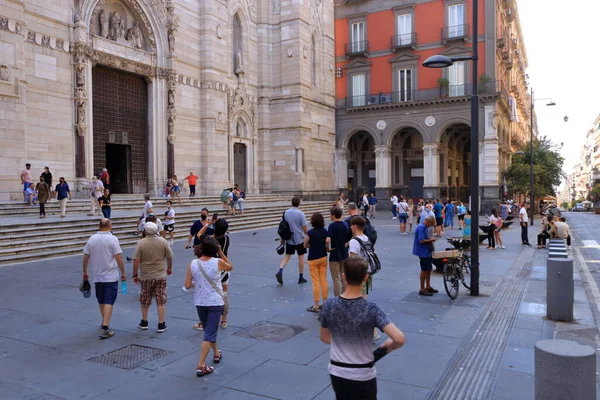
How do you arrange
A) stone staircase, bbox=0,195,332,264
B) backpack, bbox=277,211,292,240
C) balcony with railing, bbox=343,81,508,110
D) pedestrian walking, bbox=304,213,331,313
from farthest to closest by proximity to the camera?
balcony with railing, bbox=343,81,508,110, stone staircase, bbox=0,195,332,264, backpack, bbox=277,211,292,240, pedestrian walking, bbox=304,213,331,313

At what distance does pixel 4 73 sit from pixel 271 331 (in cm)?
1651

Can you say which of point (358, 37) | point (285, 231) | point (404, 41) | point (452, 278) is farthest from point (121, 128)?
point (404, 41)

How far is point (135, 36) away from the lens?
2550cm

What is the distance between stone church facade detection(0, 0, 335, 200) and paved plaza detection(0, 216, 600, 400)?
11.4 meters

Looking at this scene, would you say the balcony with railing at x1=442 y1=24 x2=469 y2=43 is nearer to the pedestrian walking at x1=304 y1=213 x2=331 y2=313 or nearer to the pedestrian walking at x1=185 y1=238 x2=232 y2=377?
the pedestrian walking at x1=304 y1=213 x2=331 y2=313

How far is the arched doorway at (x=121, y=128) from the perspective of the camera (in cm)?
2414

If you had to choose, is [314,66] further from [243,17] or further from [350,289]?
[350,289]

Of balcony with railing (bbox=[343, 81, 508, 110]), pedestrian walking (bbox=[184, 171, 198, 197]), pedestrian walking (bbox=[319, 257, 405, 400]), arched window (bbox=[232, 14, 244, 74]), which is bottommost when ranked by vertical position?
pedestrian walking (bbox=[319, 257, 405, 400])

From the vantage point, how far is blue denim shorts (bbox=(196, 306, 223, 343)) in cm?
552

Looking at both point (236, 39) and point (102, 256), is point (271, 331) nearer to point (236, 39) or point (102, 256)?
point (102, 256)

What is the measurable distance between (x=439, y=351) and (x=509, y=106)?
39.9 metres

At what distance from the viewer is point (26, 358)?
5.90m

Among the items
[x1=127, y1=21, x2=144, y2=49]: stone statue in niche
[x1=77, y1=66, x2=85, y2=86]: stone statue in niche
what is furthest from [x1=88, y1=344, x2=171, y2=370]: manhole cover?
[x1=127, y1=21, x2=144, y2=49]: stone statue in niche

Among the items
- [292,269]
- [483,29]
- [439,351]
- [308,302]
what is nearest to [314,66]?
[483,29]
